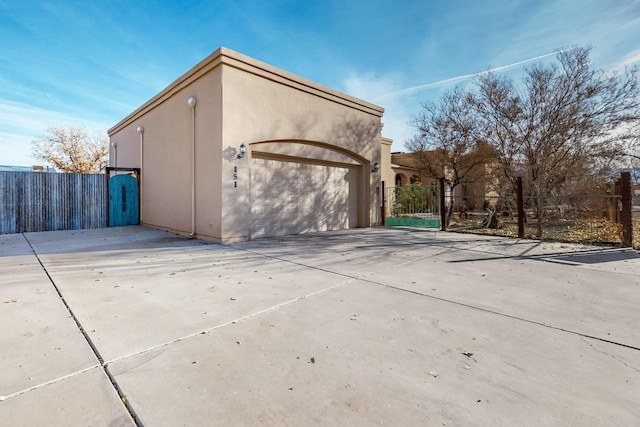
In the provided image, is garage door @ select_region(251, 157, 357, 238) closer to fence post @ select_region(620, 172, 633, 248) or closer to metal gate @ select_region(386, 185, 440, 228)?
metal gate @ select_region(386, 185, 440, 228)

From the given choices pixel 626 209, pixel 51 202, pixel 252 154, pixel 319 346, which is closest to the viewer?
pixel 319 346

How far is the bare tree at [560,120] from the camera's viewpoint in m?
8.41

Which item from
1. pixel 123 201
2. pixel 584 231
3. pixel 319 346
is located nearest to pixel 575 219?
pixel 584 231

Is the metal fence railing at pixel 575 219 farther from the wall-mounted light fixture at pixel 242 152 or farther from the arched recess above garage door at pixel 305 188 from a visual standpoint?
the wall-mounted light fixture at pixel 242 152

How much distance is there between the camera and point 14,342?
2.17 m

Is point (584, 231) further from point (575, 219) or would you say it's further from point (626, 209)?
point (626, 209)

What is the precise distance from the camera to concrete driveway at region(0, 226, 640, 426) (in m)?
1.51

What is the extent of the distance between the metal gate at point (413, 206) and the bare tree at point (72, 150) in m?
20.2

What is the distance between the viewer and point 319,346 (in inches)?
85.7

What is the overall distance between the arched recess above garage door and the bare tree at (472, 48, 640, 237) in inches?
201

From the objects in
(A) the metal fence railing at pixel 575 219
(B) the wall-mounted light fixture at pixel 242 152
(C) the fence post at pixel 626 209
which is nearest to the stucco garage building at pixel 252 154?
(B) the wall-mounted light fixture at pixel 242 152

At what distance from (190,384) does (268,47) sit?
9362mm

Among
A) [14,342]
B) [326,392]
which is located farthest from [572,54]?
[14,342]

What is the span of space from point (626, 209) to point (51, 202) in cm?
1609
